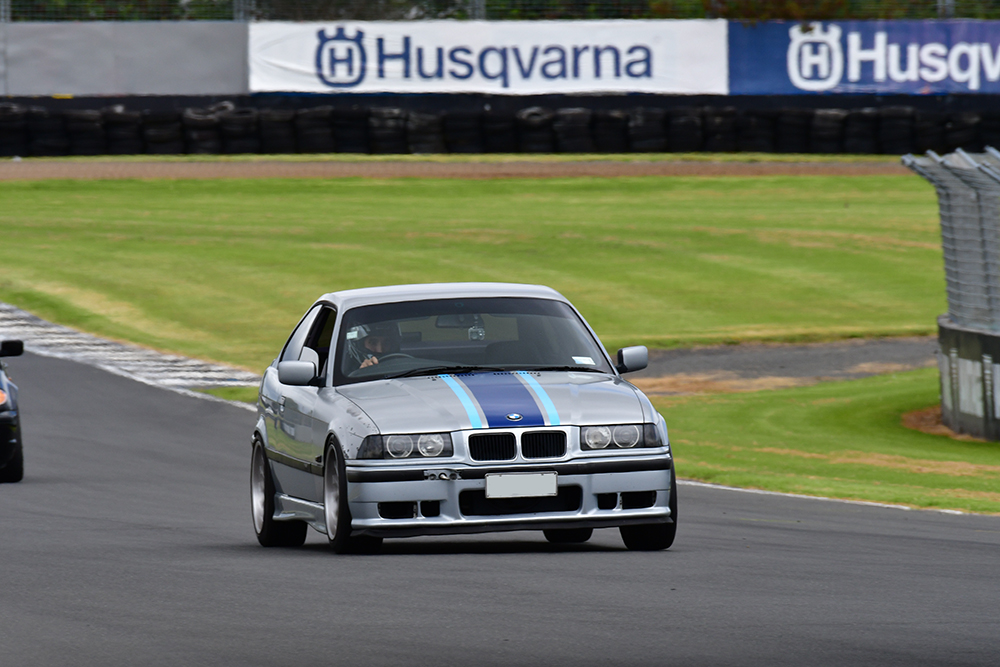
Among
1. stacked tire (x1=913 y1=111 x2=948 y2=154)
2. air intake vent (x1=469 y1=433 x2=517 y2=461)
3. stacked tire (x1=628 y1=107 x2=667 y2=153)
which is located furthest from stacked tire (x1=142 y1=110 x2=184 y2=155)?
air intake vent (x1=469 y1=433 x2=517 y2=461)

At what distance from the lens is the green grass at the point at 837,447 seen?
528 inches

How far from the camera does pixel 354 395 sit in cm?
834

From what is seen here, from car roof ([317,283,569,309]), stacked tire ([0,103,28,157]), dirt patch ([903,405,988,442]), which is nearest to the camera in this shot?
car roof ([317,283,569,309])

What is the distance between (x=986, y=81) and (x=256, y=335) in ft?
73.2

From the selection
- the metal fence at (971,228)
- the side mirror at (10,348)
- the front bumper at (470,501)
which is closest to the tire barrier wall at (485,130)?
the metal fence at (971,228)

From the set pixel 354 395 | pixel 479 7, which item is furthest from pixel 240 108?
pixel 354 395

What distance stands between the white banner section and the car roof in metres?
30.8

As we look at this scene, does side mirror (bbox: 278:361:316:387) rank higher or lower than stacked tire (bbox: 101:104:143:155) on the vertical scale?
lower

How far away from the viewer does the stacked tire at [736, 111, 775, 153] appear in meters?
40.1

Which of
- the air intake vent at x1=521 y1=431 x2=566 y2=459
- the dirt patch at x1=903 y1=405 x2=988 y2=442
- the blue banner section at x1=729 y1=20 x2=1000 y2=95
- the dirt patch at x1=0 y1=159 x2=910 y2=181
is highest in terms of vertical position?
the blue banner section at x1=729 y1=20 x2=1000 y2=95

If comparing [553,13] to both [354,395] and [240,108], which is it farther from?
[354,395]

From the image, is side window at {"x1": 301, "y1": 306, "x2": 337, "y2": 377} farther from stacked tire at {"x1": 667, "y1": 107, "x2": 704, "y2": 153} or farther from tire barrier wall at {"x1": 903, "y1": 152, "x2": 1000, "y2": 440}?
stacked tire at {"x1": 667, "y1": 107, "x2": 704, "y2": 153}

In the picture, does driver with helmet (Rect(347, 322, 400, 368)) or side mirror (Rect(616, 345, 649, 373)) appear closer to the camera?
driver with helmet (Rect(347, 322, 400, 368))

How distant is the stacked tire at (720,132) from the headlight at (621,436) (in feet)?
106
